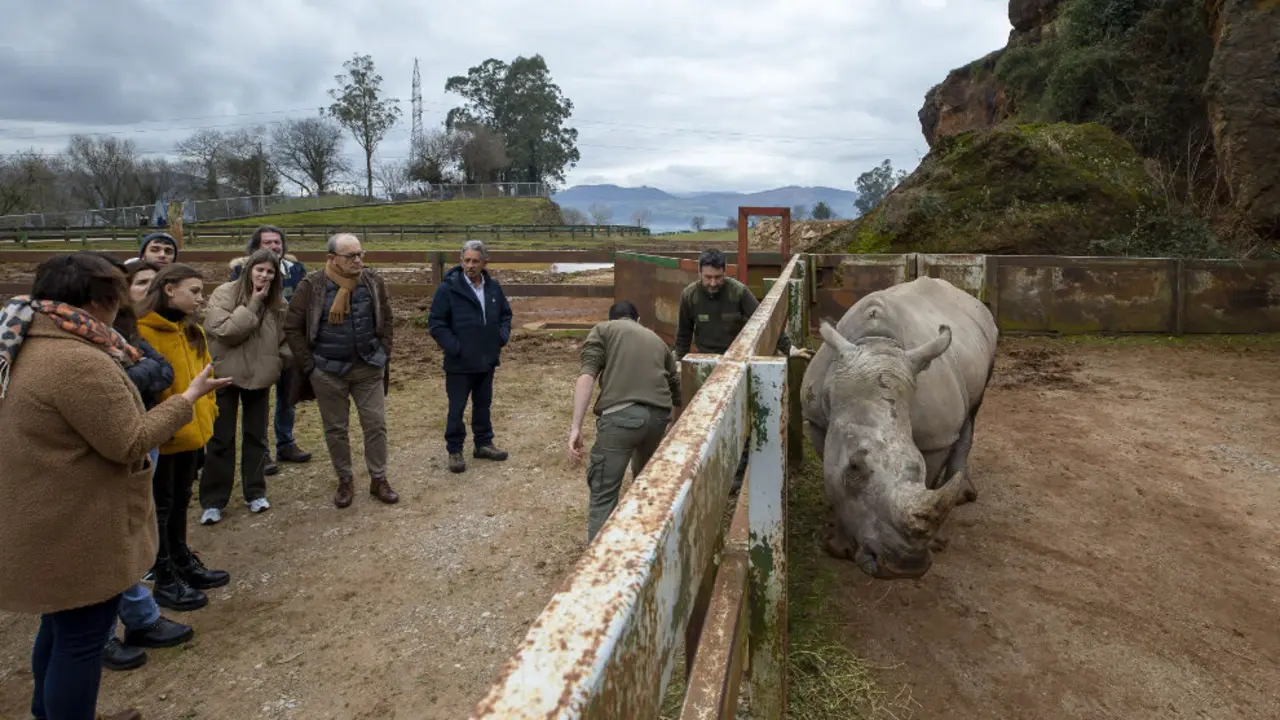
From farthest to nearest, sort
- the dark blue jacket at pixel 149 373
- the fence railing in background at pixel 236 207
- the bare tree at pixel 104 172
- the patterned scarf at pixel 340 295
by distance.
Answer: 1. the bare tree at pixel 104 172
2. the fence railing in background at pixel 236 207
3. the patterned scarf at pixel 340 295
4. the dark blue jacket at pixel 149 373

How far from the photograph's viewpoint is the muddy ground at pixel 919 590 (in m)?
3.21

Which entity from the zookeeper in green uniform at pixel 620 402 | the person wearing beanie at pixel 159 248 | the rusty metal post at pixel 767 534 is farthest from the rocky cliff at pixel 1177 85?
the rusty metal post at pixel 767 534

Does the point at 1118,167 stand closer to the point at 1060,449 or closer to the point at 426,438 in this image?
the point at 1060,449

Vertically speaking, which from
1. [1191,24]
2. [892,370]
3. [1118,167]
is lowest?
[892,370]

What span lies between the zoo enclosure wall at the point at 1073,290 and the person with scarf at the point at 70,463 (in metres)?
Result: 7.37

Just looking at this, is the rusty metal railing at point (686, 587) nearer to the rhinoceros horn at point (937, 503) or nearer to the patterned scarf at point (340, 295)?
the rhinoceros horn at point (937, 503)

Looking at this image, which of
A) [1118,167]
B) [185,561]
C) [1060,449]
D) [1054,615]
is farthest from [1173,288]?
[185,561]

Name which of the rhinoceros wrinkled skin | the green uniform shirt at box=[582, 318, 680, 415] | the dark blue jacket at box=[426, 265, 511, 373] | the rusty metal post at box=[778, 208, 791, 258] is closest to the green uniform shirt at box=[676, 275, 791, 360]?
the rhinoceros wrinkled skin

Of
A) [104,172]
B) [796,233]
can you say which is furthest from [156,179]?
[796,233]

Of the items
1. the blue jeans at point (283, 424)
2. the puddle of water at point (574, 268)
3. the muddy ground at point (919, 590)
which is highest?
the puddle of water at point (574, 268)

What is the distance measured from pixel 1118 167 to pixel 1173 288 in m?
3.54

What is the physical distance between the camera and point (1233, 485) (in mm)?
5387

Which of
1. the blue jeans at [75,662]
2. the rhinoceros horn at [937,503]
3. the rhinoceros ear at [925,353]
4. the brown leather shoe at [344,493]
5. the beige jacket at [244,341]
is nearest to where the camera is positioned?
the blue jeans at [75,662]

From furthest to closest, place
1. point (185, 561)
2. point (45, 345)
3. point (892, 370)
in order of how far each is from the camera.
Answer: point (185, 561) → point (892, 370) → point (45, 345)
